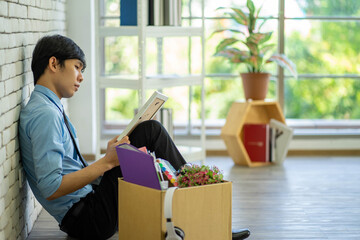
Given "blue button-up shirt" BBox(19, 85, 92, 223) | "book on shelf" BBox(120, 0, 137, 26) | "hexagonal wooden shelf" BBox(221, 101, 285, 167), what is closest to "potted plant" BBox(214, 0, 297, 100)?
"hexagonal wooden shelf" BBox(221, 101, 285, 167)

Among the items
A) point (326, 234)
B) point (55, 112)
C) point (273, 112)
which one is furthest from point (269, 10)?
point (55, 112)

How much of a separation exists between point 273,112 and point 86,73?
1.59 m

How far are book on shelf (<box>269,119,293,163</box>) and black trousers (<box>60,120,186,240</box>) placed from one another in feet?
7.27

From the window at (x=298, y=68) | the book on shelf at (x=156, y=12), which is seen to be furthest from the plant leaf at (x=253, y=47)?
the book on shelf at (x=156, y=12)

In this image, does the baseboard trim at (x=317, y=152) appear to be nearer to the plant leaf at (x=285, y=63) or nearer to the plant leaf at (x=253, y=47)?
the plant leaf at (x=285, y=63)

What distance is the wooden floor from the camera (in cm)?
299

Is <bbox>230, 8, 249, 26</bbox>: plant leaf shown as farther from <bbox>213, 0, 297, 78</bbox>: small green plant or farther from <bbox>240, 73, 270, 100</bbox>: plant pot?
<bbox>240, 73, 270, 100</bbox>: plant pot

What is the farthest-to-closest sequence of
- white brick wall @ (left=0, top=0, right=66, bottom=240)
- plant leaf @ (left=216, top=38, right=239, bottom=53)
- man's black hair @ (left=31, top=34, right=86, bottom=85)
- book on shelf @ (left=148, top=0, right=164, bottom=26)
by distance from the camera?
plant leaf @ (left=216, top=38, right=239, bottom=53) < book on shelf @ (left=148, top=0, right=164, bottom=26) < man's black hair @ (left=31, top=34, right=86, bottom=85) < white brick wall @ (left=0, top=0, right=66, bottom=240)

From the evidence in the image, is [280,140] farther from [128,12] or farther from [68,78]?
[68,78]

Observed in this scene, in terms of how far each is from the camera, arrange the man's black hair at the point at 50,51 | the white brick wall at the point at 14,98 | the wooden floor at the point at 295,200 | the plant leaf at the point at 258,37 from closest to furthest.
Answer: the white brick wall at the point at 14,98, the man's black hair at the point at 50,51, the wooden floor at the point at 295,200, the plant leaf at the point at 258,37

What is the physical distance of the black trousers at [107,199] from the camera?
2615 mm

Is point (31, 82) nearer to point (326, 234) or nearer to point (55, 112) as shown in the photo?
point (55, 112)

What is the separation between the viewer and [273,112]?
4906 mm

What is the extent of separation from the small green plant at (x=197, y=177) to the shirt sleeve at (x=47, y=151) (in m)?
0.52
